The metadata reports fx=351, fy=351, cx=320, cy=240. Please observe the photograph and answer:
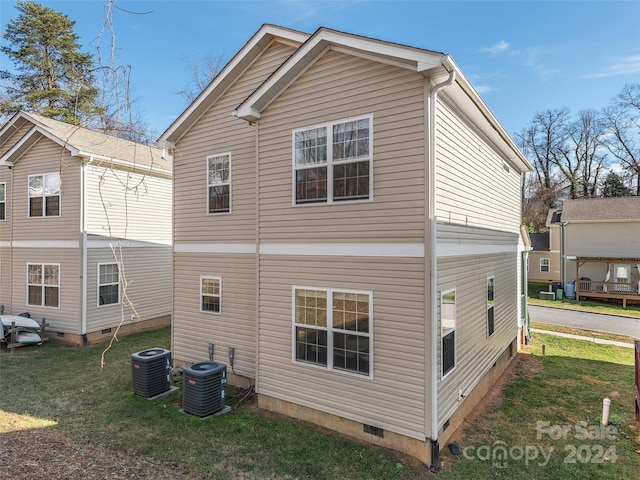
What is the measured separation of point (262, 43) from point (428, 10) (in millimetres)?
3914

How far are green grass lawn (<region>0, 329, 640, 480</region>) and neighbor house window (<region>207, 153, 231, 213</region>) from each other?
15.0 ft

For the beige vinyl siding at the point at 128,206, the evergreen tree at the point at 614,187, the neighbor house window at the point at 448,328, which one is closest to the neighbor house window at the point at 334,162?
the neighbor house window at the point at 448,328

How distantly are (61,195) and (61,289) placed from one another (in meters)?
3.27

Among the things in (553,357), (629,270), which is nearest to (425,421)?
(553,357)

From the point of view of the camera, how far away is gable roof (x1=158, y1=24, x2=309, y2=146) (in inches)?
312

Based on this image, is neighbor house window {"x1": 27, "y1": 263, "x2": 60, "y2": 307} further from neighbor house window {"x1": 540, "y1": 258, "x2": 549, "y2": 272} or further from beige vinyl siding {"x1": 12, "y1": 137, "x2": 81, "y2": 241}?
neighbor house window {"x1": 540, "y1": 258, "x2": 549, "y2": 272}

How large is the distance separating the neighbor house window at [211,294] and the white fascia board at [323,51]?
4.13 m

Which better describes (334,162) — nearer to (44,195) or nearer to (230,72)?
(230,72)

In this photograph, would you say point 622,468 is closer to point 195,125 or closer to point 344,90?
point 344,90

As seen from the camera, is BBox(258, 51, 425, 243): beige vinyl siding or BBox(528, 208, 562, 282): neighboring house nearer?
BBox(258, 51, 425, 243): beige vinyl siding

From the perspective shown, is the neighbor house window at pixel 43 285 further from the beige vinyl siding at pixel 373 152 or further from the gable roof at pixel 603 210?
the gable roof at pixel 603 210

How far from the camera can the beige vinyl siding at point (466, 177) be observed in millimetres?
6066

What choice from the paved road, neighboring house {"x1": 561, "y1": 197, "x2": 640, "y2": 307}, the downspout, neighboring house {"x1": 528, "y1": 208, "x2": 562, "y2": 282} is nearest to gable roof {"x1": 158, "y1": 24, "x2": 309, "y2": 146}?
the downspout

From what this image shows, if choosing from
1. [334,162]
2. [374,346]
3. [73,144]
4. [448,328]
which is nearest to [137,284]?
[73,144]
